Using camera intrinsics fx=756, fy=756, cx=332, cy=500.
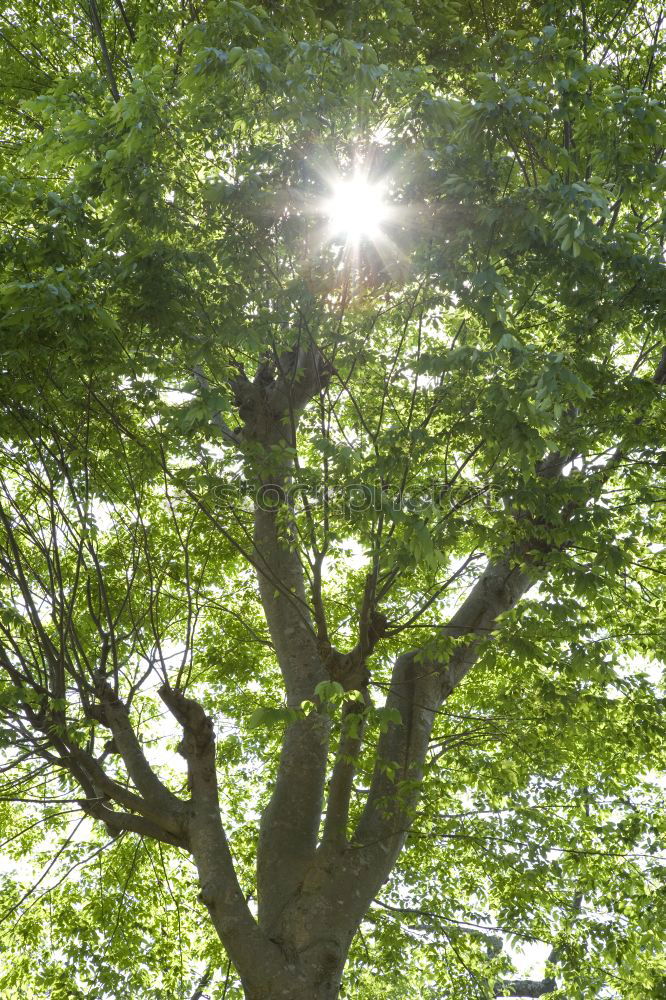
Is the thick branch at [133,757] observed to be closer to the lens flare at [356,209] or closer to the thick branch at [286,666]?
the thick branch at [286,666]

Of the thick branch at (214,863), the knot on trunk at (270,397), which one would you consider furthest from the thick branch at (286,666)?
the thick branch at (214,863)

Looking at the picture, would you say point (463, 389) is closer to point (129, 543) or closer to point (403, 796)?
point (403, 796)

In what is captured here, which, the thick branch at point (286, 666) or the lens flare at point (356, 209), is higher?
the lens flare at point (356, 209)

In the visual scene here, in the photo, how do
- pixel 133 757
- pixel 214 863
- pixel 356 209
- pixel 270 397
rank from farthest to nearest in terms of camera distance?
pixel 270 397 < pixel 133 757 < pixel 214 863 < pixel 356 209

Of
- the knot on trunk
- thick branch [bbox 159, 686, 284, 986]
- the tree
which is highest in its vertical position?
the knot on trunk

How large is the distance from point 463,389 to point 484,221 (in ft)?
3.33

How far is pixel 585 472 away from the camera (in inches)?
224

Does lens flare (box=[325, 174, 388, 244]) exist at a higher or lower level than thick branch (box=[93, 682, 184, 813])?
higher

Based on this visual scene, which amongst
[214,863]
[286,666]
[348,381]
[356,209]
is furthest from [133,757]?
[356,209]

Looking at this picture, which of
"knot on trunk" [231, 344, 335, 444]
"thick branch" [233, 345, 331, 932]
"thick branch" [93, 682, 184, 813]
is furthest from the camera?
"knot on trunk" [231, 344, 335, 444]

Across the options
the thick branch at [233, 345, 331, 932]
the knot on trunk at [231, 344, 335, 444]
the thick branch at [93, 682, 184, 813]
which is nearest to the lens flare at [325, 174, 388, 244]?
the thick branch at [233, 345, 331, 932]

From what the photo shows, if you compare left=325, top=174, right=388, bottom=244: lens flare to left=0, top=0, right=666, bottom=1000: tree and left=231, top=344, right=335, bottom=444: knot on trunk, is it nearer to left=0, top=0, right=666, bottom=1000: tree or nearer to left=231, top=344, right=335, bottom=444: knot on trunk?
left=0, top=0, right=666, bottom=1000: tree

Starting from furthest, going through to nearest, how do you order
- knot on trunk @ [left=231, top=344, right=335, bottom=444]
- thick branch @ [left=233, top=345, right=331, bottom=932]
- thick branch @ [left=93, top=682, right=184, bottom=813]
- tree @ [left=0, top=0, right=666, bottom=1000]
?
knot on trunk @ [left=231, top=344, right=335, bottom=444] < thick branch @ [left=93, top=682, right=184, bottom=813] < thick branch @ [left=233, top=345, right=331, bottom=932] < tree @ [left=0, top=0, right=666, bottom=1000]

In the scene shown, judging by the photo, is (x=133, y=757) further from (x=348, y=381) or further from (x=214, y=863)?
(x=348, y=381)
